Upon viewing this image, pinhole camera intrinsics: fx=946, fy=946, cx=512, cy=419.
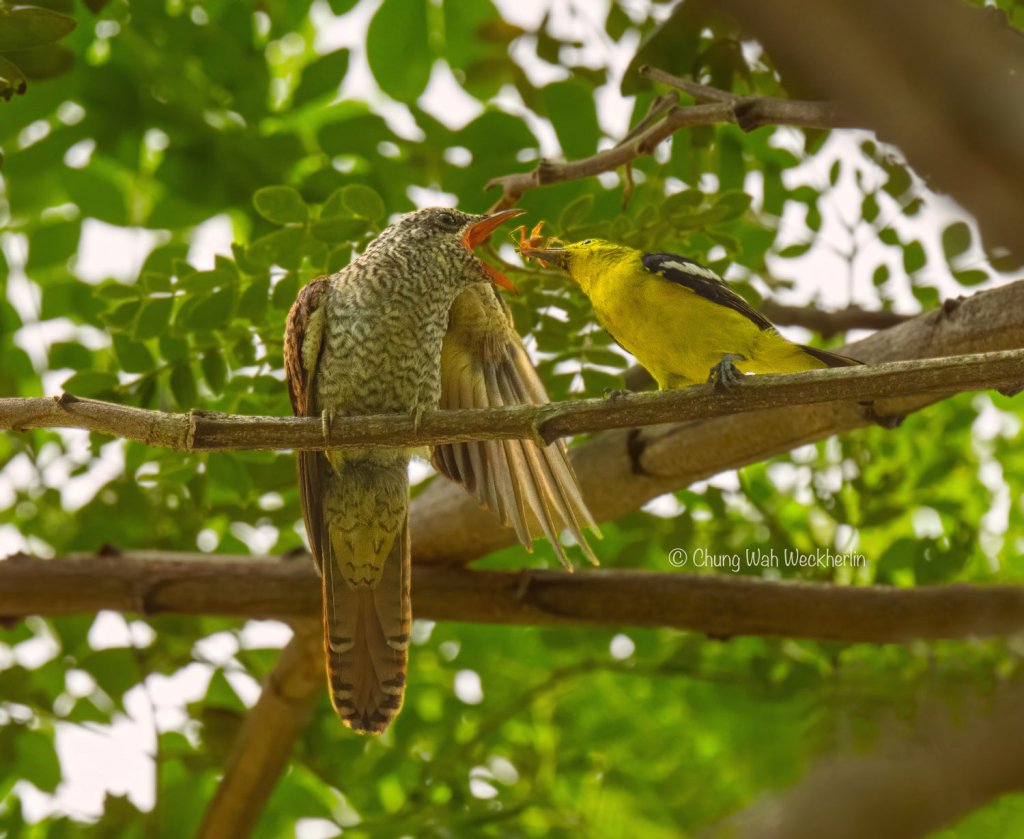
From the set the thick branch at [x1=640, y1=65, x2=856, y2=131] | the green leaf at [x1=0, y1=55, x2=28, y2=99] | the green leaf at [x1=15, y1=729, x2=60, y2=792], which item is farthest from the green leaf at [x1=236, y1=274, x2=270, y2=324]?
the green leaf at [x1=15, y1=729, x2=60, y2=792]

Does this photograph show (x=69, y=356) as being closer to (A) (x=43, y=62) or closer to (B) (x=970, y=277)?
(A) (x=43, y=62)

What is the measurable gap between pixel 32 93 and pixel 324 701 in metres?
2.73

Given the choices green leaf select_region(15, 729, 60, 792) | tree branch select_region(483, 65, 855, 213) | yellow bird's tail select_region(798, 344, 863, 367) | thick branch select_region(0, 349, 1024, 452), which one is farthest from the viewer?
green leaf select_region(15, 729, 60, 792)

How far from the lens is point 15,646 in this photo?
4.12 m

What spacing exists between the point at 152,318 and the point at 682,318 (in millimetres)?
1660

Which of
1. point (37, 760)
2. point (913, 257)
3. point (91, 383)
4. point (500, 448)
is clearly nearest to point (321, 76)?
point (91, 383)

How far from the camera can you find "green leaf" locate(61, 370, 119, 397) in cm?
319

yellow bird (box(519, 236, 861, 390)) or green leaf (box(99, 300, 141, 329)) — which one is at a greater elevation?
yellow bird (box(519, 236, 861, 390))

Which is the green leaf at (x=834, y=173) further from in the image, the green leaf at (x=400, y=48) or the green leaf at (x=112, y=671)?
the green leaf at (x=112, y=671)

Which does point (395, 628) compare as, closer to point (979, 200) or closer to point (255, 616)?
point (255, 616)

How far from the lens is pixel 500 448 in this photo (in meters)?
3.20

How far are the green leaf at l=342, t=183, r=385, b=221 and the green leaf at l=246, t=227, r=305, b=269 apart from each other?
191 millimetres

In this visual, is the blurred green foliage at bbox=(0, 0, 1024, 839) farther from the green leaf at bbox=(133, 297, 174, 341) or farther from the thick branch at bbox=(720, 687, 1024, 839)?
the thick branch at bbox=(720, 687, 1024, 839)

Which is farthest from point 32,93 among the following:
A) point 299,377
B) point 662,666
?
point 662,666
